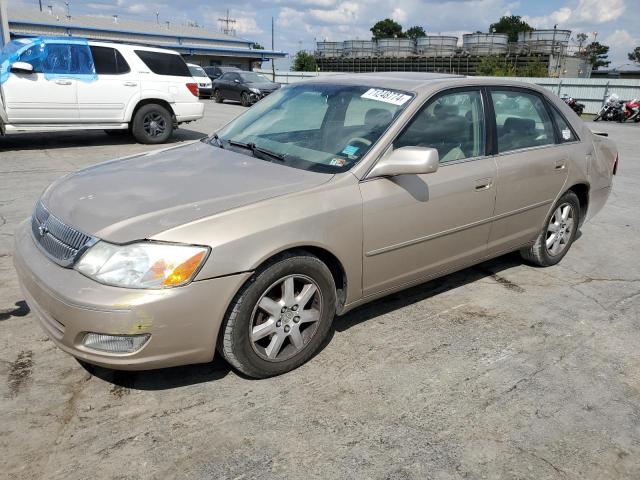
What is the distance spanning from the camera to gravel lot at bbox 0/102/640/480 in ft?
7.92

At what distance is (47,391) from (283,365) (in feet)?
Answer: 4.07

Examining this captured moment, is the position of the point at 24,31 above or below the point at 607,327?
above

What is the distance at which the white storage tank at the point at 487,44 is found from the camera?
58969 mm

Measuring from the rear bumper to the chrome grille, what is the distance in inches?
332

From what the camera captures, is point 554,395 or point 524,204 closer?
point 554,395

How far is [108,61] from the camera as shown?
10.1 meters

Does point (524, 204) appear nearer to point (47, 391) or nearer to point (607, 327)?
point (607, 327)

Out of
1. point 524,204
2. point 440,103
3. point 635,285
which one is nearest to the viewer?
point 440,103

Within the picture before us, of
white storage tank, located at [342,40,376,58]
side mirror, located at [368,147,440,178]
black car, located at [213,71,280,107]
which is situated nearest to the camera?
side mirror, located at [368,147,440,178]

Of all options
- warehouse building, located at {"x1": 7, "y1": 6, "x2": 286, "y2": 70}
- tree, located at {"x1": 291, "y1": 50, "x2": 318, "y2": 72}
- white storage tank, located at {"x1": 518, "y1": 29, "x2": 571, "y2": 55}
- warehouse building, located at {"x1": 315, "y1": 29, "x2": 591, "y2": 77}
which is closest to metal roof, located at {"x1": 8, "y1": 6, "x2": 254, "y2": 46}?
warehouse building, located at {"x1": 7, "y1": 6, "x2": 286, "y2": 70}

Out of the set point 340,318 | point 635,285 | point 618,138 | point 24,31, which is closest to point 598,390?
point 340,318

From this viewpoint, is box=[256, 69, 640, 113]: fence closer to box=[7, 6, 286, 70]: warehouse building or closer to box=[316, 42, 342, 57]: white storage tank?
box=[7, 6, 286, 70]: warehouse building

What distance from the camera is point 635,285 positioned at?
4629 millimetres

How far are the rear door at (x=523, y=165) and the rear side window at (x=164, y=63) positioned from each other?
8.29m
